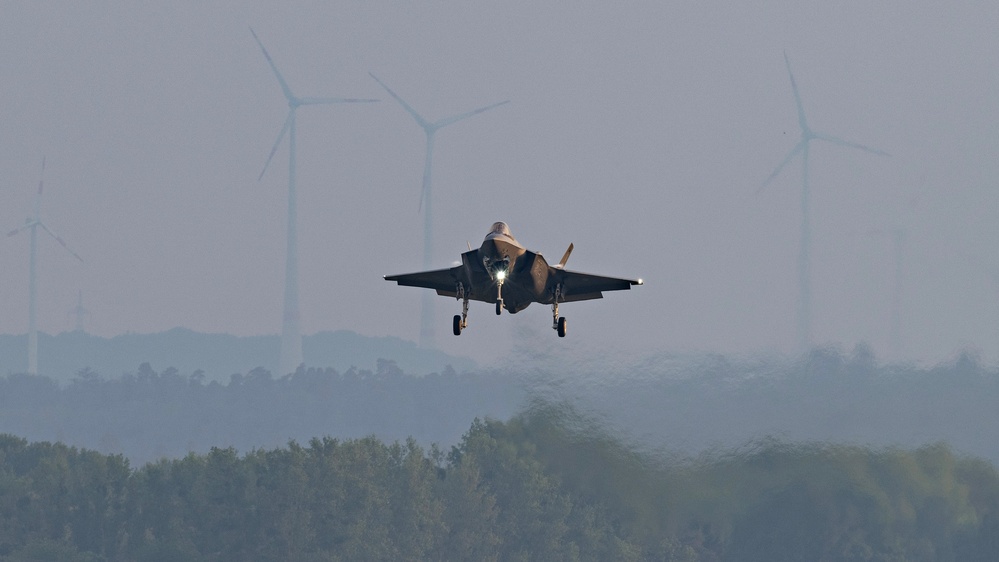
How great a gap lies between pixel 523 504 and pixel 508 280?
4490 inches

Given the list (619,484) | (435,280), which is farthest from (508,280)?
(619,484)

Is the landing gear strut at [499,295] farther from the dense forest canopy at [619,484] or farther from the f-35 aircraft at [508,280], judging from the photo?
the dense forest canopy at [619,484]

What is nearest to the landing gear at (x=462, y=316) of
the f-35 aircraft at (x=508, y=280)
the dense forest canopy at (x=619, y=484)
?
the f-35 aircraft at (x=508, y=280)

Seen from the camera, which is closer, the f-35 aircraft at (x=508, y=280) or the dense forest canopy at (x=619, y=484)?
the f-35 aircraft at (x=508, y=280)

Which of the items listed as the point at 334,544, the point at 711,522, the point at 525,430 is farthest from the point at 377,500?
the point at 711,522

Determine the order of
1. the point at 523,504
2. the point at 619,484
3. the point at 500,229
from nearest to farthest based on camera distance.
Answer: the point at 500,229 < the point at 619,484 < the point at 523,504

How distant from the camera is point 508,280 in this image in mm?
66500

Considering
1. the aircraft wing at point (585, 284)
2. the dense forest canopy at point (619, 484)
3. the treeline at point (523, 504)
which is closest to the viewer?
the aircraft wing at point (585, 284)

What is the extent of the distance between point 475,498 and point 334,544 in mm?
15204

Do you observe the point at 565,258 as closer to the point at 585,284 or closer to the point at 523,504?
the point at 585,284

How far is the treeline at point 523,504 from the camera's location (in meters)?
144

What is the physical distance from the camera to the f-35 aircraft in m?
64.9

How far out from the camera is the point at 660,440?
136500 mm

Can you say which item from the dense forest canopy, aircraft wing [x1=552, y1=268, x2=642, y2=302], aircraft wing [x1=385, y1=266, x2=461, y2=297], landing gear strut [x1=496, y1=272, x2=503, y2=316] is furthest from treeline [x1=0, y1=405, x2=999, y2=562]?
landing gear strut [x1=496, y1=272, x2=503, y2=316]
